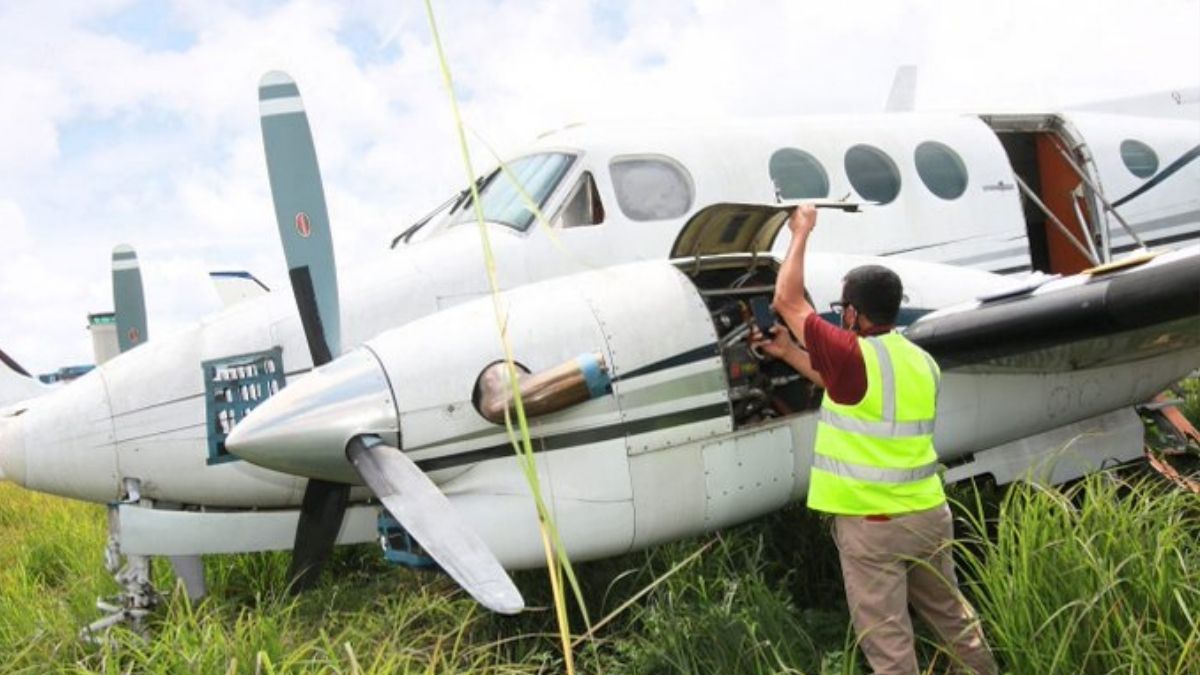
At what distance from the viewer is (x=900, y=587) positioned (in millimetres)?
3627

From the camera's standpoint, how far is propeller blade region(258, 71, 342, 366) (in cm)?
499

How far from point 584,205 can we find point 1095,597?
441cm

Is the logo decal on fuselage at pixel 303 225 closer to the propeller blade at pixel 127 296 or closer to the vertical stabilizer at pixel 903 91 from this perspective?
the propeller blade at pixel 127 296

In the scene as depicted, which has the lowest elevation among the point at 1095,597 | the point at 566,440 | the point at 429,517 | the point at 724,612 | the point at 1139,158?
the point at 724,612

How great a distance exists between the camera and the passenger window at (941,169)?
855 centimetres

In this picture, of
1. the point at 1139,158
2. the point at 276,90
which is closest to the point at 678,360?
the point at 276,90

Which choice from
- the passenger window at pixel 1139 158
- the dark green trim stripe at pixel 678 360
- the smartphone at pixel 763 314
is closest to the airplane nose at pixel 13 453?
the dark green trim stripe at pixel 678 360

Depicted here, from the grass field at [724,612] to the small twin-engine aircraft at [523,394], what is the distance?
1.47ft

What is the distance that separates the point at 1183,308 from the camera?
4184mm

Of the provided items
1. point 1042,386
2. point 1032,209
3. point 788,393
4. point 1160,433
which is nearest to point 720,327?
point 788,393

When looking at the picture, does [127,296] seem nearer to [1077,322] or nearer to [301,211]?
[301,211]

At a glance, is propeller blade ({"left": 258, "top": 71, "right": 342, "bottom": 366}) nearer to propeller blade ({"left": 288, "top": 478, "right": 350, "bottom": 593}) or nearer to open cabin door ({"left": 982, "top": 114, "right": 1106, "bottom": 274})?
propeller blade ({"left": 288, "top": 478, "right": 350, "bottom": 593})

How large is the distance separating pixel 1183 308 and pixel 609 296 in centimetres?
246

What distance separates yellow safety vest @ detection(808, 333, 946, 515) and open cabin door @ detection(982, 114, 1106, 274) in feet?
21.9
